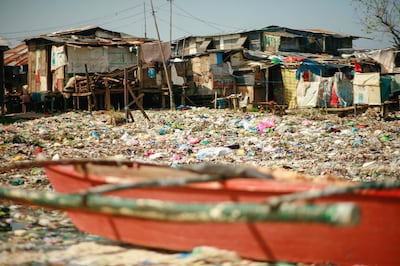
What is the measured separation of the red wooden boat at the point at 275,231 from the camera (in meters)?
2.88

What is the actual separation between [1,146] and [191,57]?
51.8 ft

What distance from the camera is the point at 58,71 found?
20578mm

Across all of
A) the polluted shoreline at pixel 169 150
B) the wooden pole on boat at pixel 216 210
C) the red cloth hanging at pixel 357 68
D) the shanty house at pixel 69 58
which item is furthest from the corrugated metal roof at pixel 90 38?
the wooden pole on boat at pixel 216 210

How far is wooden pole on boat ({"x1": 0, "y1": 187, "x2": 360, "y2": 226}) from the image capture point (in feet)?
5.64

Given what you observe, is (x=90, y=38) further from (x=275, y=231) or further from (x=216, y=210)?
(x=216, y=210)

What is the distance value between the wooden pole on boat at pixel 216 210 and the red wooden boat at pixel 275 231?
1.83 feet

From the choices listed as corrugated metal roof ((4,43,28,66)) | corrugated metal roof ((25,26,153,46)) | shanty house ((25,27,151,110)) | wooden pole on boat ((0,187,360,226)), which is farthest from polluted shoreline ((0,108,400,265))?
corrugated metal roof ((4,43,28,66))

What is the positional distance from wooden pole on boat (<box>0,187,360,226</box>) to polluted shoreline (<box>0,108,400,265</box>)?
1.24m

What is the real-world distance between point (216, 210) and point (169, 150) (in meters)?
7.30

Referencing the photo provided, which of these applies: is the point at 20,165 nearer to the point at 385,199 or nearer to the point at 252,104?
the point at 385,199

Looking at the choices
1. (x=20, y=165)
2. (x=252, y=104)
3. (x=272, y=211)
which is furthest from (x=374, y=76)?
(x=272, y=211)

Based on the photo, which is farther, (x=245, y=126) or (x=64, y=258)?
(x=245, y=126)

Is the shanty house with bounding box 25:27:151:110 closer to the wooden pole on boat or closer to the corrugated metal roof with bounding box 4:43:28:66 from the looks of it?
the corrugated metal roof with bounding box 4:43:28:66

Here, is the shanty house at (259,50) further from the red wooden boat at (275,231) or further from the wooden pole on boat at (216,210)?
the wooden pole on boat at (216,210)
